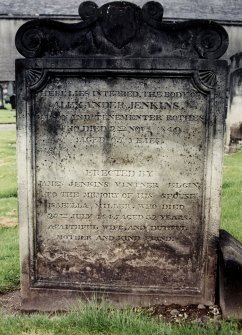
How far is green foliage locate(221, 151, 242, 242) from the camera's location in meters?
6.03

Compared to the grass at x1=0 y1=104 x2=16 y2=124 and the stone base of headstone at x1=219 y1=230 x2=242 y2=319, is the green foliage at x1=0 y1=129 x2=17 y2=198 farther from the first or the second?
the grass at x1=0 y1=104 x2=16 y2=124

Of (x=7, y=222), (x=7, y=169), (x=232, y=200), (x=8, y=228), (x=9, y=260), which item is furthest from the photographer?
(x=7, y=169)

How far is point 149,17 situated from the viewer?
380 cm

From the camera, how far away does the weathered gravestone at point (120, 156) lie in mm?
3832

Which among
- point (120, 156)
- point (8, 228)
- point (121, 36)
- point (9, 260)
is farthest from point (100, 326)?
point (8, 228)

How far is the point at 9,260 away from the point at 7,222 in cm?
166

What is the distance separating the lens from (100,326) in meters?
3.25

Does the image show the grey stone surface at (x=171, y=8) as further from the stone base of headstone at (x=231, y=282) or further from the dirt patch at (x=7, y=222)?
the stone base of headstone at (x=231, y=282)

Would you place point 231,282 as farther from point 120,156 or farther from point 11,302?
point 11,302

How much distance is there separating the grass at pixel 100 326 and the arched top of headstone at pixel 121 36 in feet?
7.29

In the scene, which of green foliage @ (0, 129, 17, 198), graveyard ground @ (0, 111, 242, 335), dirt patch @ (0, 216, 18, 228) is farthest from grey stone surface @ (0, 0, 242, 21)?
graveyard ground @ (0, 111, 242, 335)

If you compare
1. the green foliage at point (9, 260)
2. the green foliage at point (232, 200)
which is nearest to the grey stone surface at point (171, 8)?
the green foliage at point (232, 200)

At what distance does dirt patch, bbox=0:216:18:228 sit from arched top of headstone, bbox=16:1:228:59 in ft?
11.5

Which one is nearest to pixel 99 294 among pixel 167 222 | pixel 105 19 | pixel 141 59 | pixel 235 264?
pixel 167 222
